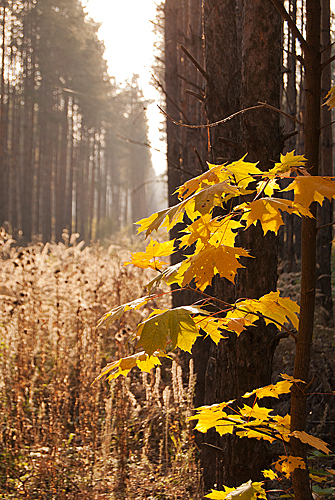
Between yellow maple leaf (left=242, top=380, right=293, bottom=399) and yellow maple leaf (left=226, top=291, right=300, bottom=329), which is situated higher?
yellow maple leaf (left=226, top=291, right=300, bottom=329)

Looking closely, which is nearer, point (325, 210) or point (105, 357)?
point (105, 357)

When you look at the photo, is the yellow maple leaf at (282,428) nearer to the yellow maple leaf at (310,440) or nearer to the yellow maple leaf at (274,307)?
the yellow maple leaf at (310,440)

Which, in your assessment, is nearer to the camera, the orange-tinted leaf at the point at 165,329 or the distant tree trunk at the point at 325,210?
the orange-tinted leaf at the point at 165,329

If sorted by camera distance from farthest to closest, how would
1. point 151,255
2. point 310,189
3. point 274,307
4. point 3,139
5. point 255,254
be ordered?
1. point 3,139
2. point 255,254
3. point 151,255
4. point 274,307
5. point 310,189

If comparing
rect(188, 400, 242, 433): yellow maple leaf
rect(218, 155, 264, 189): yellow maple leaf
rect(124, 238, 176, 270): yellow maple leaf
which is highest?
rect(218, 155, 264, 189): yellow maple leaf

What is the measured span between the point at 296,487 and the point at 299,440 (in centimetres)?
14

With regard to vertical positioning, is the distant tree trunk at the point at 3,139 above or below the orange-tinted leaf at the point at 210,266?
above

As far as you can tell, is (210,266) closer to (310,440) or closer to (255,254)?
(310,440)

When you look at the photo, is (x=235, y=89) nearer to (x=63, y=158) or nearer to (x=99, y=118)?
(x=63, y=158)

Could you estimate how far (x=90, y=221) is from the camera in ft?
93.8

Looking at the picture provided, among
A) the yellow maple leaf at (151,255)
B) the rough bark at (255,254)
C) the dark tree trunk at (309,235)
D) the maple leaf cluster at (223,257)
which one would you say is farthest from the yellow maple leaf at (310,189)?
the rough bark at (255,254)

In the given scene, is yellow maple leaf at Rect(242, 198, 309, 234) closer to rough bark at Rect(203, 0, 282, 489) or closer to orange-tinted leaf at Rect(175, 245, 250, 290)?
orange-tinted leaf at Rect(175, 245, 250, 290)

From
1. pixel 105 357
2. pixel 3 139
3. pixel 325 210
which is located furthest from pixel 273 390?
pixel 3 139

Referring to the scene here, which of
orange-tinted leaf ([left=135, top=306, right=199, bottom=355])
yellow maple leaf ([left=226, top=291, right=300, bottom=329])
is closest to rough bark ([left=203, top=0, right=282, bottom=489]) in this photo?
yellow maple leaf ([left=226, top=291, right=300, bottom=329])
